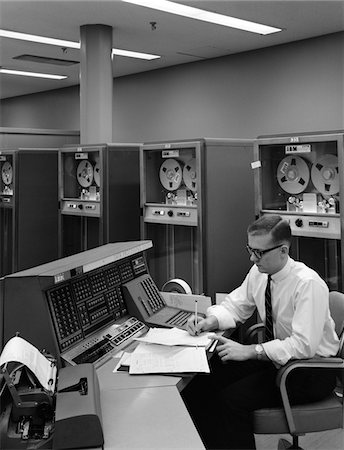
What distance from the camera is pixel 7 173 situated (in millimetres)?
5250

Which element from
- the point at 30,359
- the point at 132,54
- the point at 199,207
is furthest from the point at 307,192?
the point at 132,54

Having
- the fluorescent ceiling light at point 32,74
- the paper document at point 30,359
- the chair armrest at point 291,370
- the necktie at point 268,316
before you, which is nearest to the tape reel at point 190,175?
the necktie at point 268,316

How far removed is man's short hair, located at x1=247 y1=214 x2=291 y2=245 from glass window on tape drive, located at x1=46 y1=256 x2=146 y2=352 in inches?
26.1

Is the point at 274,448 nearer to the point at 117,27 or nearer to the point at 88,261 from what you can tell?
the point at 88,261

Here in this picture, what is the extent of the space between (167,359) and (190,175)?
84.9 inches

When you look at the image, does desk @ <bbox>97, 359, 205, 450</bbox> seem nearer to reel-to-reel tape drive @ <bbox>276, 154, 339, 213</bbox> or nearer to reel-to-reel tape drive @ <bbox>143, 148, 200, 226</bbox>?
reel-to-reel tape drive @ <bbox>276, 154, 339, 213</bbox>

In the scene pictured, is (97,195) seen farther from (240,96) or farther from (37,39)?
(240,96)

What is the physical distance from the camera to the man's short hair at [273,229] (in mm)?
2293

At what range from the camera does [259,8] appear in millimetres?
4727

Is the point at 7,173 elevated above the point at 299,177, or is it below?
above

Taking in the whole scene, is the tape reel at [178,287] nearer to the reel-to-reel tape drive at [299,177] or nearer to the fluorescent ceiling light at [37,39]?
the reel-to-reel tape drive at [299,177]

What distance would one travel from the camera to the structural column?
529 cm

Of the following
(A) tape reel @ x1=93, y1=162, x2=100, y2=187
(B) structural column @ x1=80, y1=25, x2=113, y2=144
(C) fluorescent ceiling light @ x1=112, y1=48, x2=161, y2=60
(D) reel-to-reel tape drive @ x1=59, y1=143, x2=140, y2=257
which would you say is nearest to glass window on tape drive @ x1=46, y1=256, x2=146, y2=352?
(D) reel-to-reel tape drive @ x1=59, y1=143, x2=140, y2=257

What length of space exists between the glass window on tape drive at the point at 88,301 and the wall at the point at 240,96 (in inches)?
153
